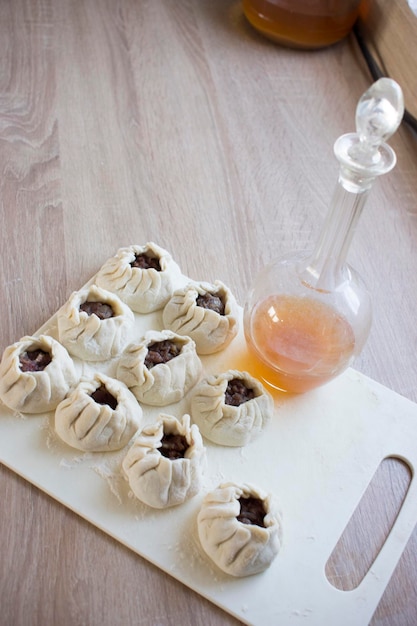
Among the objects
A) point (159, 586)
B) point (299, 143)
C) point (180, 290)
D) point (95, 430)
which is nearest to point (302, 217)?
point (299, 143)

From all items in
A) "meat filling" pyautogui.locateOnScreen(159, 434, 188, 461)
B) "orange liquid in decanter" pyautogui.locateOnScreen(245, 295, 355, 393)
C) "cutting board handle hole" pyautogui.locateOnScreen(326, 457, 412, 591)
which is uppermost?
"orange liquid in decanter" pyautogui.locateOnScreen(245, 295, 355, 393)

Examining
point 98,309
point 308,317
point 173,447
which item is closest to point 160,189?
point 98,309

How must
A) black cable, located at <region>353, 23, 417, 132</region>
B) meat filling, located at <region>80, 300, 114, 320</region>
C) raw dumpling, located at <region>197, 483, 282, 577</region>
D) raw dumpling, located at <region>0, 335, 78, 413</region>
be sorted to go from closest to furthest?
raw dumpling, located at <region>197, 483, 282, 577</region> → raw dumpling, located at <region>0, 335, 78, 413</region> → meat filling, located at <region>80, 300, 114, 320</region> → black cable, located at <region>353, 23, 417, 132</region>

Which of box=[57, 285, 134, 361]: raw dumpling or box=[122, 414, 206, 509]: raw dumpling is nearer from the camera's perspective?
box=[122, 414, 206, 509]: raw dumpling

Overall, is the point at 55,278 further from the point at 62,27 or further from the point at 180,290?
the point at 62,27

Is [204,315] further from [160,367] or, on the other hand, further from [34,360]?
[34,360]

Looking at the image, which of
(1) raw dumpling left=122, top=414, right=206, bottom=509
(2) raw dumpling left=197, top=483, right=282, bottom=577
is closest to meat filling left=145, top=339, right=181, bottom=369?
(1) raw dumpling left=122, top=414, right=206, bottom=509

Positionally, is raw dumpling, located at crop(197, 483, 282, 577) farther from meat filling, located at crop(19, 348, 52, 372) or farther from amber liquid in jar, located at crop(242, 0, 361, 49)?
amber liquid in jar, located at crop(242, 0, 361, 49)
